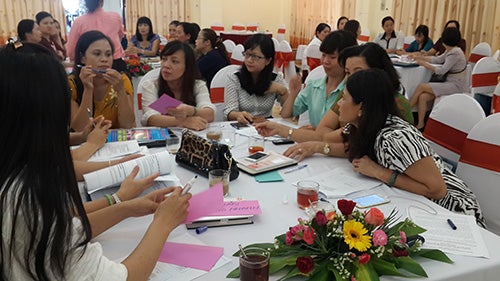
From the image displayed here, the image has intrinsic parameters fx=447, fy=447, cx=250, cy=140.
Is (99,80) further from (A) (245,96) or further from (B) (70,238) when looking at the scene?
(B) (70,238)

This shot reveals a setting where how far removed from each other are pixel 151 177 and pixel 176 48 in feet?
4.91

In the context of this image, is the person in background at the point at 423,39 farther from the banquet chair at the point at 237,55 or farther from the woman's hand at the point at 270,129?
the woman's hand at the point at 270,129

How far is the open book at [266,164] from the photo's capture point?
1.99 m

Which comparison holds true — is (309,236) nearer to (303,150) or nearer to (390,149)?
(390,149)

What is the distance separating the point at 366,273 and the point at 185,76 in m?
2.14

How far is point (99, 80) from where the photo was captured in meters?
2.80

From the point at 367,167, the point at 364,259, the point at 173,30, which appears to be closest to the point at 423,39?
the point at 173,30

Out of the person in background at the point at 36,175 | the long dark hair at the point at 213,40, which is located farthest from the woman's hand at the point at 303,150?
the long dark hair at the point at 213,40

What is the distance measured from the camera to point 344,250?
1.20m

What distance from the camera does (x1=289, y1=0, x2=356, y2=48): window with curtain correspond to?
9.10 meters

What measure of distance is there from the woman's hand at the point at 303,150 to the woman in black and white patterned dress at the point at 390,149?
0.65ft

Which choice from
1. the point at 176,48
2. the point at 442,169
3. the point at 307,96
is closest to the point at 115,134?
the point at 176,48

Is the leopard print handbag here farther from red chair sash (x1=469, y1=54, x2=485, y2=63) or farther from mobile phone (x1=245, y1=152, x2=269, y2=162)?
red chair sash (x1=469, y1=54, x2=485, y2=63)

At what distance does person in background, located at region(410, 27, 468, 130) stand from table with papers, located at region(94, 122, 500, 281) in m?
3.80
